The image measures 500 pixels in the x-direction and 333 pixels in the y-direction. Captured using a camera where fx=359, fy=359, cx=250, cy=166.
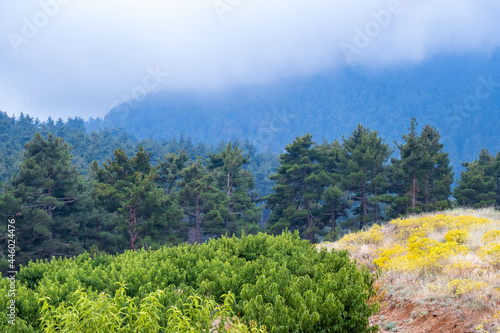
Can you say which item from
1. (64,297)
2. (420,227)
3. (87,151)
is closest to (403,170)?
(420,227)

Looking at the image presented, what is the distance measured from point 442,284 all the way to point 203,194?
3006 cm

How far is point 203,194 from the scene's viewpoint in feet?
117

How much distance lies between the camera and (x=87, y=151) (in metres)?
80.9

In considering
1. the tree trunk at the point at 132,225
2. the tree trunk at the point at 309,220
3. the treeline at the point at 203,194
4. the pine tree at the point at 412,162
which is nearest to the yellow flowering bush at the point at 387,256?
the treeline at the point at 203,194

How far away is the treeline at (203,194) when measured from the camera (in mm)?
28297

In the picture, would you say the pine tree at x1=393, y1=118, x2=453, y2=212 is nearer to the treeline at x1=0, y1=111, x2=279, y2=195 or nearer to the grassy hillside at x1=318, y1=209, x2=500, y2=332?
the grassy hillside at x1=318, y1=209, x2=500, y2=332

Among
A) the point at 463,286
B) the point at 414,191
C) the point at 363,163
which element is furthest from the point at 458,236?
the point at 363,163

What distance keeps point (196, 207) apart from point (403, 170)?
2048 cm

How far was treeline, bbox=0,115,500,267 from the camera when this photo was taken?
28297mm

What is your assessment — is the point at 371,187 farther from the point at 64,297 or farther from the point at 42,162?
→ the point at 64,297

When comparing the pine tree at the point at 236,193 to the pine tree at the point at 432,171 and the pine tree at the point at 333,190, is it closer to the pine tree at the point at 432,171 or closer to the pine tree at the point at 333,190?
the pine tree at the point at 333,190

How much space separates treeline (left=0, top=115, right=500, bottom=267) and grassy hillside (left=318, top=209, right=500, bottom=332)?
16895mm

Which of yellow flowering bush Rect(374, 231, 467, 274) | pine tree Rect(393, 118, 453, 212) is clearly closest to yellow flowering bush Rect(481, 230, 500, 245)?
yellow flowering bush Rect(374, 231, 467, 274)

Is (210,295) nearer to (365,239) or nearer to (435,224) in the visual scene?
(365,239)
